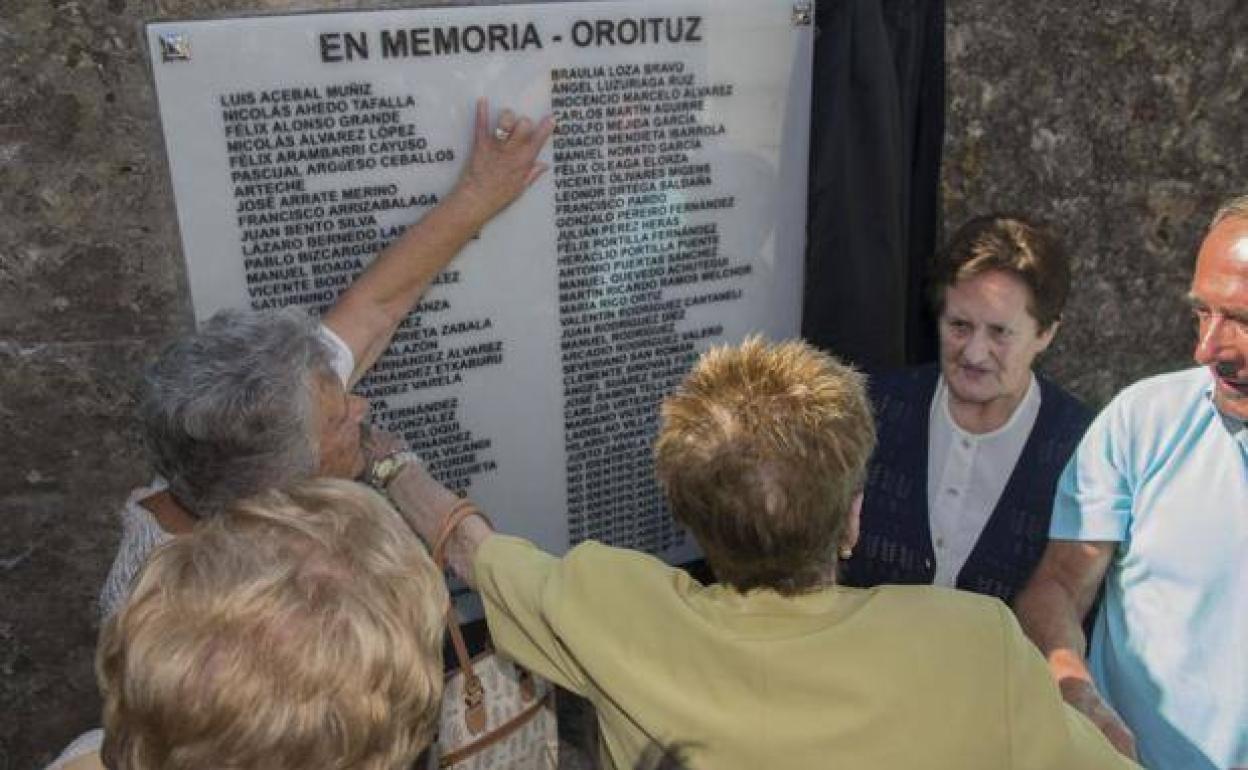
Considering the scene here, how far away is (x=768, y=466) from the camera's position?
4.61 ft

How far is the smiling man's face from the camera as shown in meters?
1.93

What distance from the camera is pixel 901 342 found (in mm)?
2818

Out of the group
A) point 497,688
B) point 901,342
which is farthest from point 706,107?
point 497,688

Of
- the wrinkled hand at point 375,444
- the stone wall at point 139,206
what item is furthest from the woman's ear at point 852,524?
the stone wall at point 139,206

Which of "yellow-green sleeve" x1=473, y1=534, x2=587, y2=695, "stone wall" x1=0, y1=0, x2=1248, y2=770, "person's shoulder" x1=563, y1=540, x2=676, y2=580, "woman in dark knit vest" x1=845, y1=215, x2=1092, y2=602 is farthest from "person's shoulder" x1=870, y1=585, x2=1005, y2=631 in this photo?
"stone wall" x1=0, y1=0, x2=1248, y2=770

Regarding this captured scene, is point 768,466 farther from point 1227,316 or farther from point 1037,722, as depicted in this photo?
point 1227,316

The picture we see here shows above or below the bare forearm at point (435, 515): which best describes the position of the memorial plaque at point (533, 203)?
above

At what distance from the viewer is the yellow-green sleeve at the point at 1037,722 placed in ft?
4.26

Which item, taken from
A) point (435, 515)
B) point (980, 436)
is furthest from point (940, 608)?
point (980, 436)

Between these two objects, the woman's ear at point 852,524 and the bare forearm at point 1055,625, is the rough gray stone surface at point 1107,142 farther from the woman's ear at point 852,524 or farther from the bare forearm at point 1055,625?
the woman's ear at point 852,524

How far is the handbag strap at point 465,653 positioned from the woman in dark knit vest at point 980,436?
1035 millimetres

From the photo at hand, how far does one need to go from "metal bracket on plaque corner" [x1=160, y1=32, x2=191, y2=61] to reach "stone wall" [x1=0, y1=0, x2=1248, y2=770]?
86 mm

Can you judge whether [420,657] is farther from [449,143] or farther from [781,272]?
[781,272]

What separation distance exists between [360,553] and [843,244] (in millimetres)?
1820
